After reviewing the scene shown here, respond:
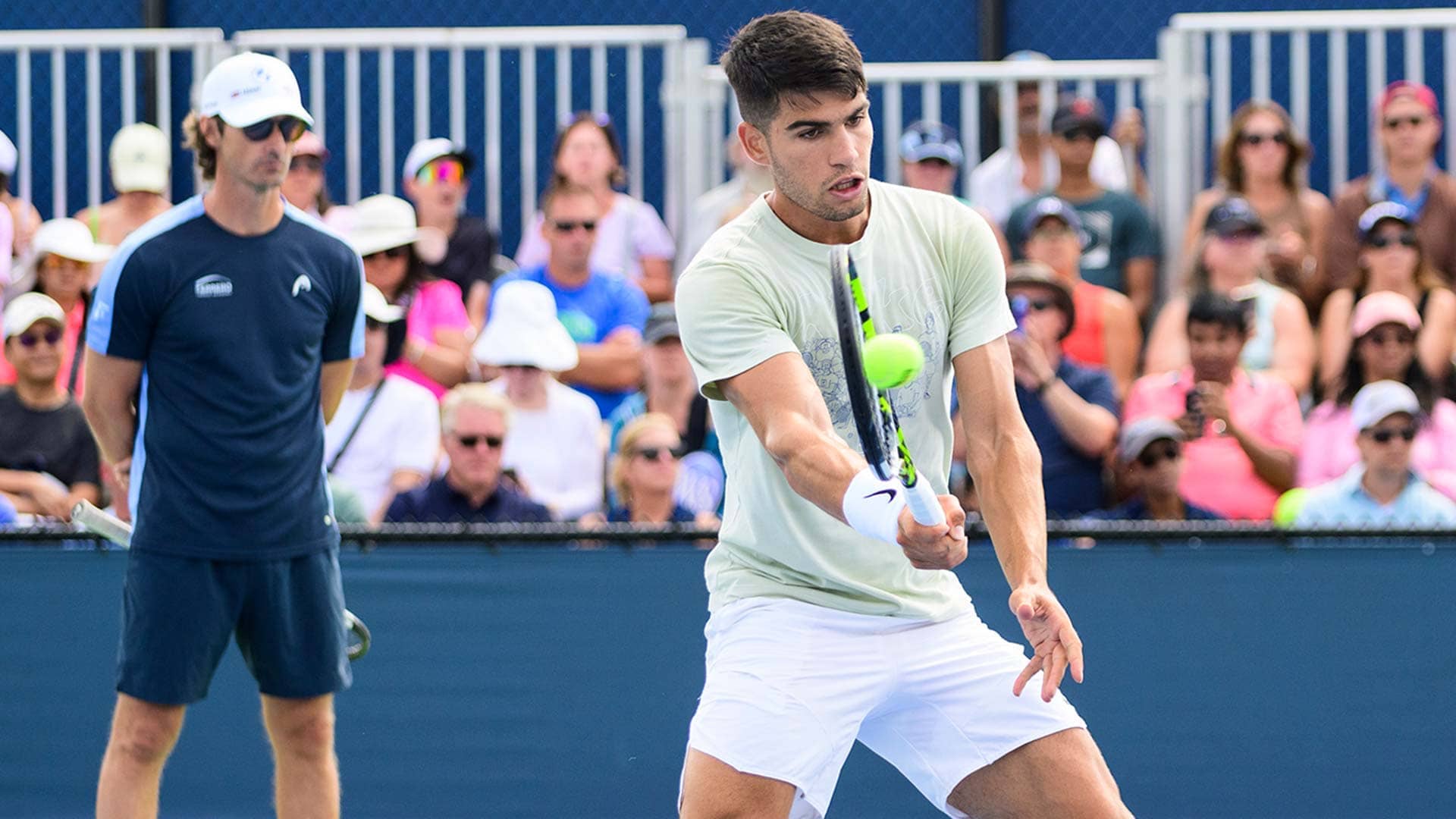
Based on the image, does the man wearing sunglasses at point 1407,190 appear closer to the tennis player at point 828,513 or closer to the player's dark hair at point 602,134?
the player's dark hair at point 602,134

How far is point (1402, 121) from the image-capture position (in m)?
7.94

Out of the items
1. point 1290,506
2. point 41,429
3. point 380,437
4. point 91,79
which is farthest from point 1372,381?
point 91,79

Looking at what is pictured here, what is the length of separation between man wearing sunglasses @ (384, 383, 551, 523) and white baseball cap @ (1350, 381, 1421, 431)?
266cm

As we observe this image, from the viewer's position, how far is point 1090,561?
586 centimetres

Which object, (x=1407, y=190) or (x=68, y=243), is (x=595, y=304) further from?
(x=1407, y=190)

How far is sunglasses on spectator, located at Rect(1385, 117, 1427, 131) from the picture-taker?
26.0 ft

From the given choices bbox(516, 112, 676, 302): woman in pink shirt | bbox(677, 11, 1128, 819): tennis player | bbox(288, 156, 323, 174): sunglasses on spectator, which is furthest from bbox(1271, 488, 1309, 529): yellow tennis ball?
bbox(288, 156, 323, 174): sunglasses on spectator

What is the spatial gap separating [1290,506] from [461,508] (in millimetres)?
2715

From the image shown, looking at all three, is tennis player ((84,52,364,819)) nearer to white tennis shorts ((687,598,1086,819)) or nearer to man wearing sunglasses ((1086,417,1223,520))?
white tennis shorts ((687,598,1086,819))

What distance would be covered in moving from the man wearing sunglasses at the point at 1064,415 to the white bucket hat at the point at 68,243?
11.9 feet

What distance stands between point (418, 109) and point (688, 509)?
309 cm

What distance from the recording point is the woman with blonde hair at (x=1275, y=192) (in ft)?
25.8

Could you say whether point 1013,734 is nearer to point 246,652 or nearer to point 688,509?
point 246,652

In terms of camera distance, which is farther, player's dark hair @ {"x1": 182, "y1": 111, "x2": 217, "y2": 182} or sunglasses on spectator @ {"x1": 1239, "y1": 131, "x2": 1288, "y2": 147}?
sunglasses on spectator @ {"x1": 1239, "y1": 131, "x2": 1288, "y2": 147}
